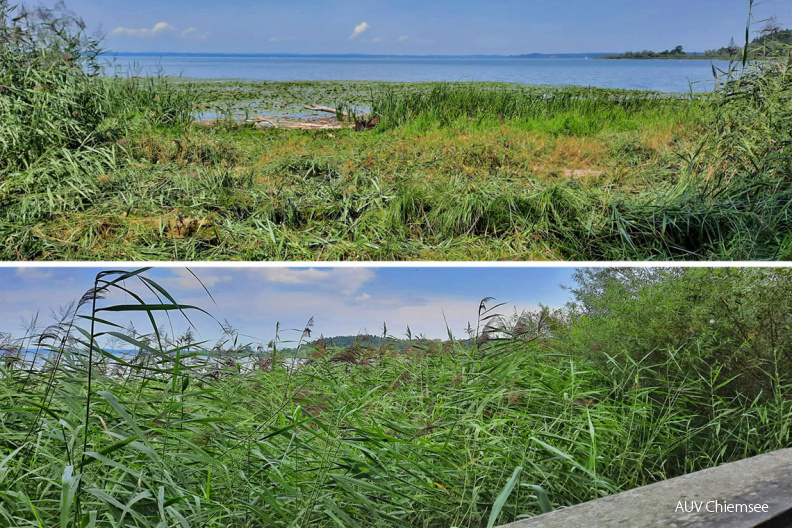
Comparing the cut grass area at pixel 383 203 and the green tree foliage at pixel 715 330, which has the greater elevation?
the cut grass area at pixel 383 203

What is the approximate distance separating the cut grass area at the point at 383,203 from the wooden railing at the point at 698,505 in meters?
1.10

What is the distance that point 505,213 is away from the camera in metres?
2.87

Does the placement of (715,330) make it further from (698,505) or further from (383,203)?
(383,203)

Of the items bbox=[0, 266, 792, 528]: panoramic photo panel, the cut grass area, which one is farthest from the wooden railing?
the cut grass area

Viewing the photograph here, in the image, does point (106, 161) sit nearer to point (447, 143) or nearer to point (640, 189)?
Answer: point (447, 143)

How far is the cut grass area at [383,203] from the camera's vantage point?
8.75ft

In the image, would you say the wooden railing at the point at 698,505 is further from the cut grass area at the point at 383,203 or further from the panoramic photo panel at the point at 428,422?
the cut grass area at the point at 383,203

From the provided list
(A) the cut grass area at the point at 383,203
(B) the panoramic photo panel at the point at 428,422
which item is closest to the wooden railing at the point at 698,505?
(B) the panoramic photo panel at the point at 428,422

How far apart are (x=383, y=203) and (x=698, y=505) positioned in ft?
6.50

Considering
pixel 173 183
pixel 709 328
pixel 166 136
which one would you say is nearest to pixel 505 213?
pixel 709 328

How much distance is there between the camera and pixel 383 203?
9.78ft

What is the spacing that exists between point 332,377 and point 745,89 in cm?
275

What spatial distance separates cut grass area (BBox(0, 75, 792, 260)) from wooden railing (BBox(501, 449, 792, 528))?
1.10 meters

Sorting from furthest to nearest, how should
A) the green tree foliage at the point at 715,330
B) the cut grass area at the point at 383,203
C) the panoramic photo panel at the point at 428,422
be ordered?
the green tree foliage at the point at 715,330 < the cut grass area at the point at 383,203 < the panoramic photo panel at the point at 428,422
